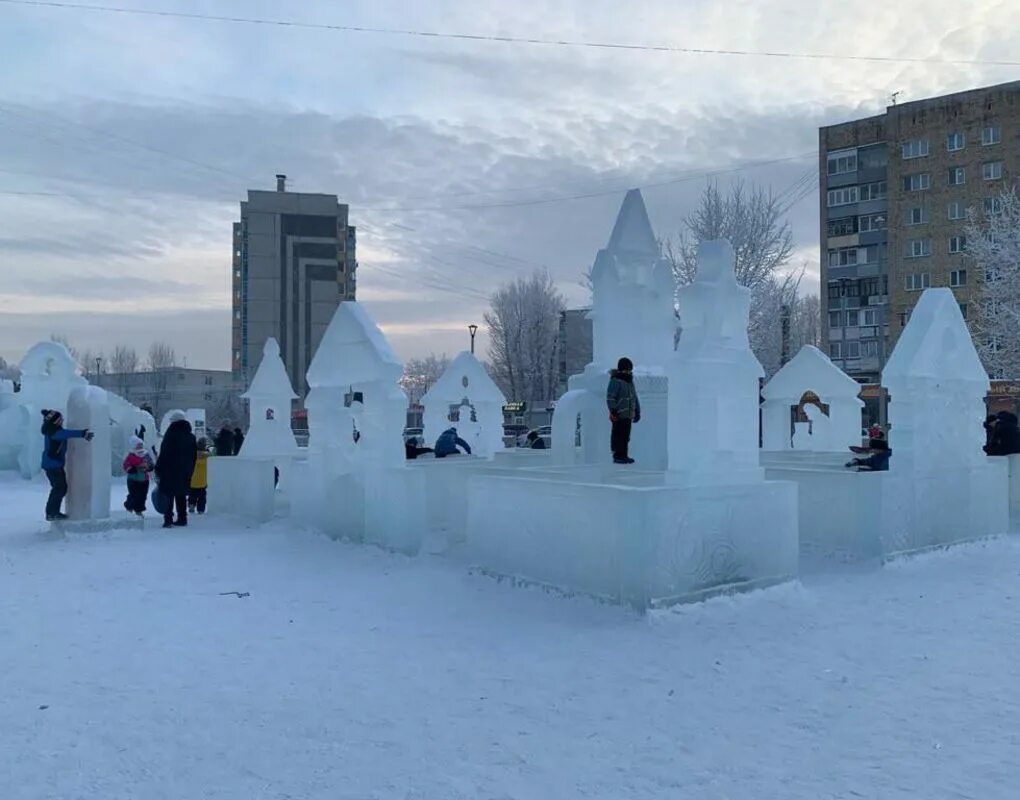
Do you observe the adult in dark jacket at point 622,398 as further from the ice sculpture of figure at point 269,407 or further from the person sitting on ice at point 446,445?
the ice sculpture of figure at point 269,407

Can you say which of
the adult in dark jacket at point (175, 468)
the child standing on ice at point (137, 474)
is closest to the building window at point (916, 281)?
the adult in dark jacket at point (175, 468)

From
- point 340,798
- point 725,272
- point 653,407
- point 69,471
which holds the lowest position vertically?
point 340,798

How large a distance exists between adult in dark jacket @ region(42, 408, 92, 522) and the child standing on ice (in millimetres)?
1134

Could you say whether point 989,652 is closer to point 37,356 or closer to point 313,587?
point 313,587

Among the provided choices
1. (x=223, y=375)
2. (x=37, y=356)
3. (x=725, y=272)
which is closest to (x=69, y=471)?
(x=725, y=272)

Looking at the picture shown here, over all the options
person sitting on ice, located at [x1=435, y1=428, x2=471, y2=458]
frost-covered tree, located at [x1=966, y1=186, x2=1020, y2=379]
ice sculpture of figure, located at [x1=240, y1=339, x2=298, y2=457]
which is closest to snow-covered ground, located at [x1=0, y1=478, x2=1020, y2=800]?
person sitting on ice, located at [x1=435, y1=428, x2=471, y2=458]

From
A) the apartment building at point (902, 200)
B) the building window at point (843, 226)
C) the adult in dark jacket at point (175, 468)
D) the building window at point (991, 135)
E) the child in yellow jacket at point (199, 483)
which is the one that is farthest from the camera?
the building window at point (843, 226)

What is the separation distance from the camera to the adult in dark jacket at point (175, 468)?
42.1ft

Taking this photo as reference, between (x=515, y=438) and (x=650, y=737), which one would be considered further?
(x=515, y=438)

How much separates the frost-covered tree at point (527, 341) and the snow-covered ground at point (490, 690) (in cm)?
4517

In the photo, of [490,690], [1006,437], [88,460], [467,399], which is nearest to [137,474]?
[88,460]

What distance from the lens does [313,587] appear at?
8.80 metres

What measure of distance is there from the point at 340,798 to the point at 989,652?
4.95 meters

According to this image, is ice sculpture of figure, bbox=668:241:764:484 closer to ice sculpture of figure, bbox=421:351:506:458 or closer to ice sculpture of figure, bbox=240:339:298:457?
ice sculpture of figure, bbox=240:339:298:457
